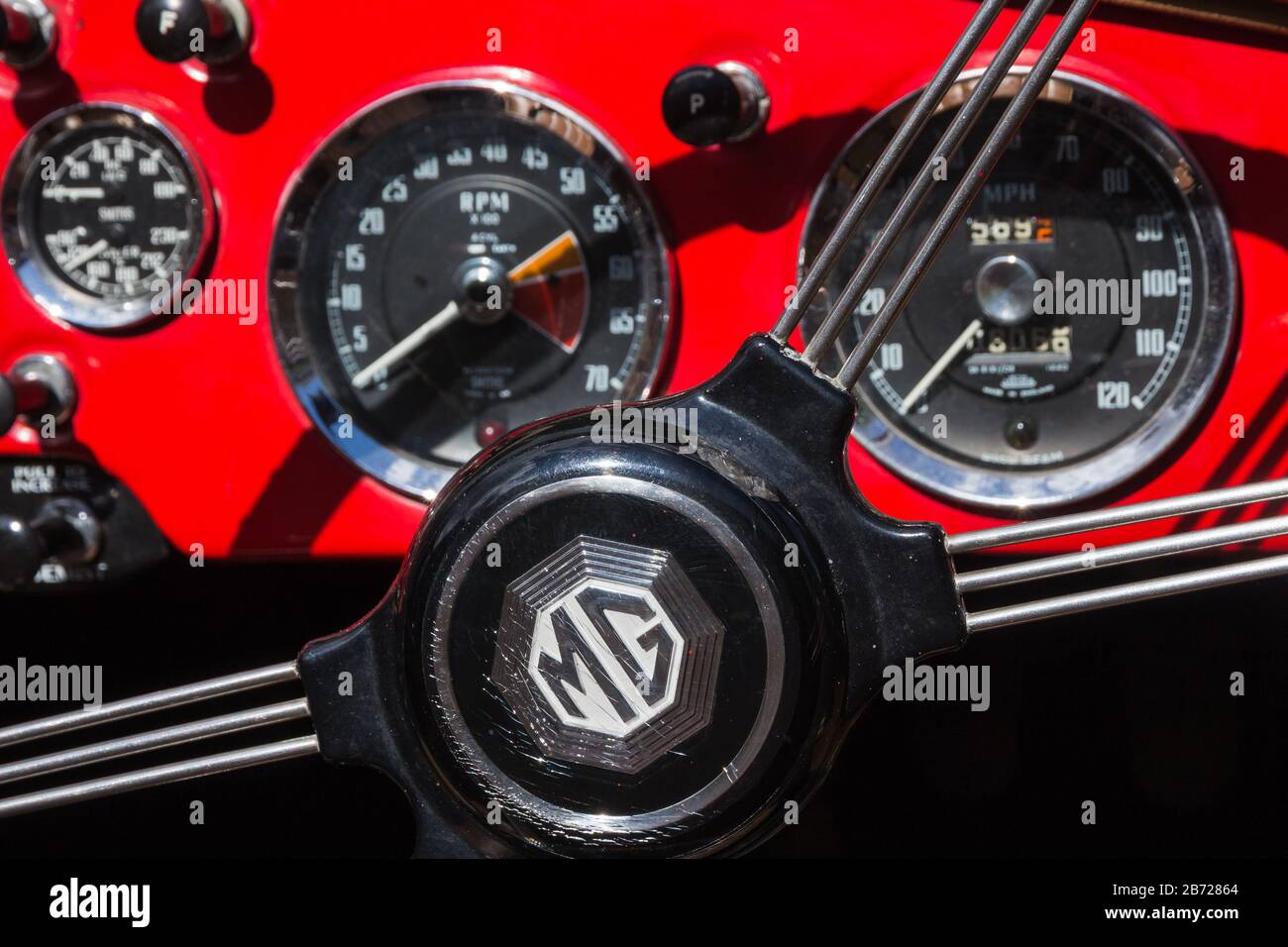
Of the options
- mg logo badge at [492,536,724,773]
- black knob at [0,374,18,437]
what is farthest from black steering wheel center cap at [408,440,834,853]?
black knob at [0,374,18,437]

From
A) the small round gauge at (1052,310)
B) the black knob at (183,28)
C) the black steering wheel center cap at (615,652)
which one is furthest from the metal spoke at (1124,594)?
the black knob at (183,28)

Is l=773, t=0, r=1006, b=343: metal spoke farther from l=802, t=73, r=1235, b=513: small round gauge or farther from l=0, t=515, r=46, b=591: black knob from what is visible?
l=0, t=515, r=46, b=591: black knob

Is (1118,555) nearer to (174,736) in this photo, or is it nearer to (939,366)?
(939,366)

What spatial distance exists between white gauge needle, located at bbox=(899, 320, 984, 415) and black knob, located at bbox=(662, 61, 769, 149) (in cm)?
47

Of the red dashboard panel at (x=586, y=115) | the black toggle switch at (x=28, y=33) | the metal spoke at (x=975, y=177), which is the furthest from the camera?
the black toggle switch at (x=28, y=33)

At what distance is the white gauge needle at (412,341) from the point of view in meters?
1.90

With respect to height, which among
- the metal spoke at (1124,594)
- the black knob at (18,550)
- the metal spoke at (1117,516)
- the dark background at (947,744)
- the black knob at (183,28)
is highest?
the black knob at (183,28)

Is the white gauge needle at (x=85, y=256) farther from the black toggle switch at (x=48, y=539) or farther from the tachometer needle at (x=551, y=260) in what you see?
the tachometer needle at (x=551, y=260)

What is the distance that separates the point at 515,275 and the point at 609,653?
929 millimetres

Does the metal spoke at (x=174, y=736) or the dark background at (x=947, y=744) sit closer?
the metal spoke at (x=174, y=736)

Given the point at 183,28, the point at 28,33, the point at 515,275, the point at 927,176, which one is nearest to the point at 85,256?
the point at 28,33

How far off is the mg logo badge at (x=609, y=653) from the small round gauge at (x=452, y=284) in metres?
0.79

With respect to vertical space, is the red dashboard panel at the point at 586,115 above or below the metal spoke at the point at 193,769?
above

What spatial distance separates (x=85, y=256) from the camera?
1.98 metres
